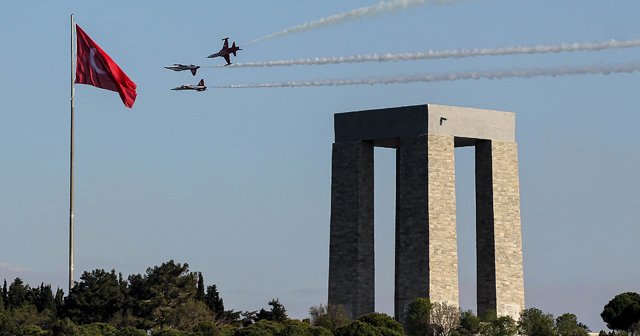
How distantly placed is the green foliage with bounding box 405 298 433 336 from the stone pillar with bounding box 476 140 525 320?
693 centimetres

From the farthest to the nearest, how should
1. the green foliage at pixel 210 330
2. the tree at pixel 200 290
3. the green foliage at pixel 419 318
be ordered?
the tree at pixel 200 290
the green foliage at pixel 419 318
the green foliage at pixel 210 330

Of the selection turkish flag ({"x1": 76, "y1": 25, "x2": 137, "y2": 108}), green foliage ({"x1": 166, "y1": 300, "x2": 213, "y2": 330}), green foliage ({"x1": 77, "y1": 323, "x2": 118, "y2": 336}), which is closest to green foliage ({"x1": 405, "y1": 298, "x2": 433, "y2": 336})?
green foliage ({"x1": 166, "y1": 300, "x2": 213, "y2": 330})

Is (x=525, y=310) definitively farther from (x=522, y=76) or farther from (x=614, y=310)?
(x=522, y=76)

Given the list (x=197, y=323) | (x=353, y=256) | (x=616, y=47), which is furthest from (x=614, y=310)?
(x=616, y=47)

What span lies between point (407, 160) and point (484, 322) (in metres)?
12.8

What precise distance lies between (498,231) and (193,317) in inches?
926

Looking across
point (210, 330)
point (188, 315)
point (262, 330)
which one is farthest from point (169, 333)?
point (188, 315)

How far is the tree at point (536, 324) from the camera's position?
116 metres

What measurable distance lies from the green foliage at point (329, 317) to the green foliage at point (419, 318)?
4449mm

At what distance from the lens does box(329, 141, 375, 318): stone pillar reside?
122 metres

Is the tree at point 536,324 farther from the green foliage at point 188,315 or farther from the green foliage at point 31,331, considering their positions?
the green foliage at point 31,331

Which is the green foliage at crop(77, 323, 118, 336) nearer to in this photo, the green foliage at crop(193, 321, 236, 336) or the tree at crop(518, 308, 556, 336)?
the green foliage at crop(193, 321, 236, 336)

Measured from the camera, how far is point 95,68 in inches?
3578

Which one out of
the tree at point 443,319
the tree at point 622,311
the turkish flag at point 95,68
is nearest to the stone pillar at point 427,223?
the tree at point 443,319
